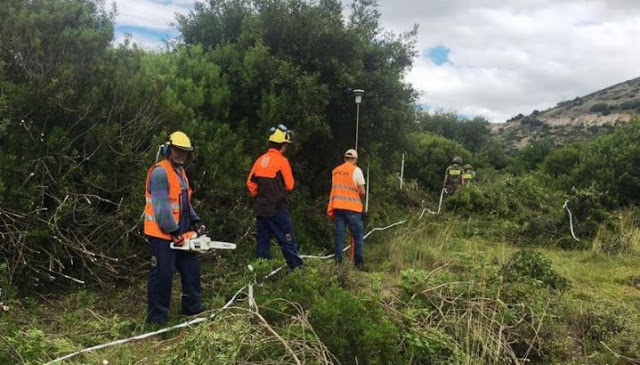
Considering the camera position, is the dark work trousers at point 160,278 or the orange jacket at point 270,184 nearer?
the dark work trousers at point 160,278

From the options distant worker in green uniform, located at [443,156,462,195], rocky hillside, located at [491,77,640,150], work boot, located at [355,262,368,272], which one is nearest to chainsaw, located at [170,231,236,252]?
work boot, located at [355,262,368,272]

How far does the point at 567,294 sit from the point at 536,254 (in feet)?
1.86

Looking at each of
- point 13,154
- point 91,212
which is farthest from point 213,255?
point 13,154

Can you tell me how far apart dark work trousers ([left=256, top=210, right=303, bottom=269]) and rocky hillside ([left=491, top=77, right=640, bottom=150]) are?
3971cm

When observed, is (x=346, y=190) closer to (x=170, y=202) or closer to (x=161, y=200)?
(x=170, y=202)

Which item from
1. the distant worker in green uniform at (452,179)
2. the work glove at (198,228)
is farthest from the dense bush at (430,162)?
the work glove at (198,228)

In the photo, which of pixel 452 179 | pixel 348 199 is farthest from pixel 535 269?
pixel 452 179

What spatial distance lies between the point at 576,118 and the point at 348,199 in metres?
48.7

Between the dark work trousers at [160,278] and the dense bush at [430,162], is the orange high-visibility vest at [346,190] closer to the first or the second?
the dark work trousers at [160,278]

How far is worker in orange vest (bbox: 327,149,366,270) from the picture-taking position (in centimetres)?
779

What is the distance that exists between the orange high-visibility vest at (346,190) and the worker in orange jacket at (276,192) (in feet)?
4.17

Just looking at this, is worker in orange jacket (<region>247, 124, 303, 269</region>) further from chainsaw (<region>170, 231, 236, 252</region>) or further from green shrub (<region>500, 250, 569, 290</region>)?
green shrub (<region>500, 250, 569, 290</region>)

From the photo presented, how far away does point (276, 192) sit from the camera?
6570 mm

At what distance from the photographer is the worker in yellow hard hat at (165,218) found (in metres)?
5.00
